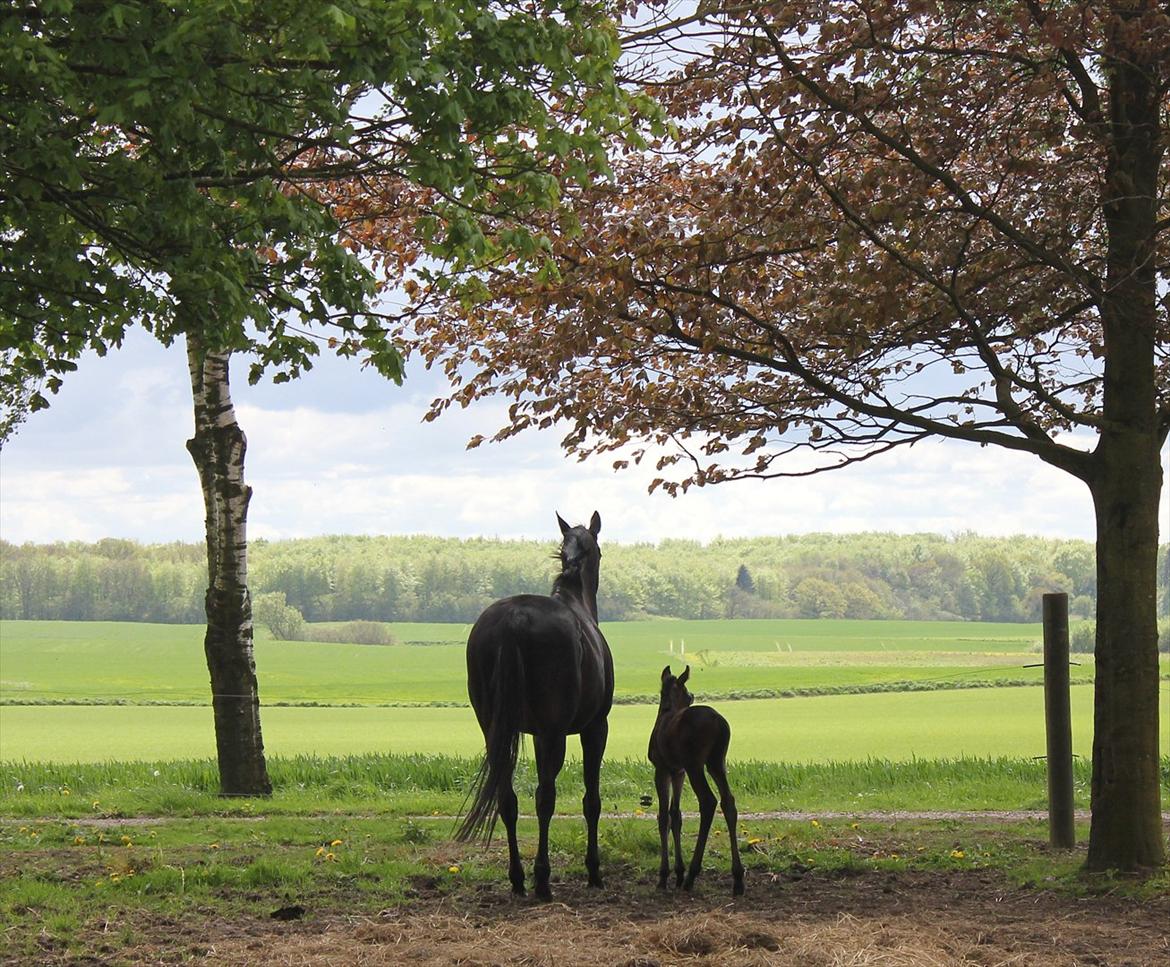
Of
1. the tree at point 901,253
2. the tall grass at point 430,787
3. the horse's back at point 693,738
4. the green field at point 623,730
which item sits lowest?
the green field at point 623,730

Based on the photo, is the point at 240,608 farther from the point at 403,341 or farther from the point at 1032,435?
the point at 1032,435

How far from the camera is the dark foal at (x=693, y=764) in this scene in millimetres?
8711

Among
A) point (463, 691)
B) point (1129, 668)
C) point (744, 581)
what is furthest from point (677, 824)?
point (744, 581)

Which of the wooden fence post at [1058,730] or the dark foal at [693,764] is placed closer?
the dark foal at [693,764]

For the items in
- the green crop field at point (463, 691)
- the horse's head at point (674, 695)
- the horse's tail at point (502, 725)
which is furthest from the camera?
the green crop field at point (463, 691)

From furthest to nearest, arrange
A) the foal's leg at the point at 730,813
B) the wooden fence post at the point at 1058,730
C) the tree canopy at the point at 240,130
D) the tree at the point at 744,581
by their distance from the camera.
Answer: the tree at the point at 744,581 → the wooden fence post at the point at 1058,730 → the foal's leg at the point at 730,813 → the tree canopy at the point at 240,130

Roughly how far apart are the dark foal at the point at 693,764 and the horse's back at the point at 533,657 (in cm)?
69

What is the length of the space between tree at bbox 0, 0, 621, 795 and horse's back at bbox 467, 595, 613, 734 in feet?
6.12

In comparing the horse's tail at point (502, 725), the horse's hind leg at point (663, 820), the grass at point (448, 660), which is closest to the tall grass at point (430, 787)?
the horse's hind leg at point (663, 820)

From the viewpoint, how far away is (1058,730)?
1109 centimetres

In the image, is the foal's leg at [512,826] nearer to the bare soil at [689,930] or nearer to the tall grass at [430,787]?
the bare soil at [689,930]

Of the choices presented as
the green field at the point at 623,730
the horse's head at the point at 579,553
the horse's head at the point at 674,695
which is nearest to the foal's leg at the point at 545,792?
the horse's head at the point at 674,695

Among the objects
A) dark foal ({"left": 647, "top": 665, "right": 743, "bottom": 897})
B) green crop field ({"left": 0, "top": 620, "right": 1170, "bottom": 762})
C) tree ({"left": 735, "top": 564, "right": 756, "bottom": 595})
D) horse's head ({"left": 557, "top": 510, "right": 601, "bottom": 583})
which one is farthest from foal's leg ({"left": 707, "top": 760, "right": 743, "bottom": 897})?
tree ({"left": 735, "top": 564, "right": 756, "bottom": 595})

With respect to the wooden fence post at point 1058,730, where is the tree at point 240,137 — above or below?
above
